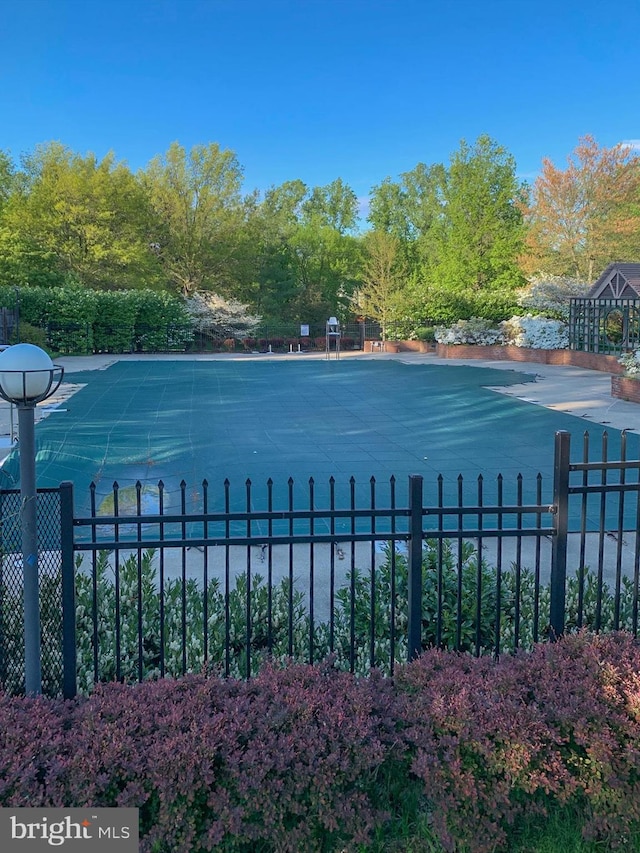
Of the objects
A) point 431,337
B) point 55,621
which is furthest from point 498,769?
point 431,337

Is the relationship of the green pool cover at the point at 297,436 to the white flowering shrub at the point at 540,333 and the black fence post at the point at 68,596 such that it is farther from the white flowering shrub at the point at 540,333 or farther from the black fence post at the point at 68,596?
the white flowering shrub at the point at 540,333

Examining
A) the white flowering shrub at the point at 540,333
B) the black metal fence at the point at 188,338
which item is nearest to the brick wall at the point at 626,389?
the white flowering shrub at the point at 540,333

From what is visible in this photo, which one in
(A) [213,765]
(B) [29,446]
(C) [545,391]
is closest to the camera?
(A) [213,765]

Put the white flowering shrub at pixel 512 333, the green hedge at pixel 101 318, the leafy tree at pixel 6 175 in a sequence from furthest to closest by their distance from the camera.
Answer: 1. the leafy tree at pixel 6 175
2. the green hedge at pixel 101 318
3. the white flowering shrub at pixel 512 333

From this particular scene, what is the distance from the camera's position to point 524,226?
4000 centimetres

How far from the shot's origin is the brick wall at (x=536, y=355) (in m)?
21.3

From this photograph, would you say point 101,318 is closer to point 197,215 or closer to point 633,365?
point 197,215

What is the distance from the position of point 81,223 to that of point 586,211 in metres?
24.0

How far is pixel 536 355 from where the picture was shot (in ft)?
83.0

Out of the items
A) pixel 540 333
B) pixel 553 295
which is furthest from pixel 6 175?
pixel 540 333

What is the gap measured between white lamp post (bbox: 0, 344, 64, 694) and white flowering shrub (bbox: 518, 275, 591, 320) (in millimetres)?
25678

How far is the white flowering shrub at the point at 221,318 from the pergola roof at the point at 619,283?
1995 cm

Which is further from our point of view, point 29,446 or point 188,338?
point 188,338

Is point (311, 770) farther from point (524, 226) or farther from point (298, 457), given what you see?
point (524, 226)
